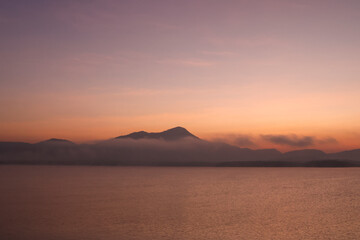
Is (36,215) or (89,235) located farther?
(36,215)

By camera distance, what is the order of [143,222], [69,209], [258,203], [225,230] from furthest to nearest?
[258,203] → [69,209] → [143,222] → [225,230]

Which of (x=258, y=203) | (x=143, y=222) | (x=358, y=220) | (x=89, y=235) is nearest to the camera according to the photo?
(x=89, y=235)

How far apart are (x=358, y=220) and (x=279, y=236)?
9953 millimetres

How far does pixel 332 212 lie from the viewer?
33.7 m

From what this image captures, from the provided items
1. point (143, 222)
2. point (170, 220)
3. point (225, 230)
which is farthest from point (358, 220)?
point (143, 222)

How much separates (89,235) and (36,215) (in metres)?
9.29

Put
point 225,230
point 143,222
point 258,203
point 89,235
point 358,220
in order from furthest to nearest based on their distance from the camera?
point 258,203 → point 358,220 → point 143,222 → point 225,230 → point 89,235

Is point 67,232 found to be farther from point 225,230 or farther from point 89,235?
point 225,230

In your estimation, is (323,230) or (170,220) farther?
(170,220)

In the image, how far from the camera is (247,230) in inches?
949

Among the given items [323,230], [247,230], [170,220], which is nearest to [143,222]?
[170,220]

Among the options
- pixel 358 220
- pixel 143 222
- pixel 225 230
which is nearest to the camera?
pixel 225 230

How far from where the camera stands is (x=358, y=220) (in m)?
28.6

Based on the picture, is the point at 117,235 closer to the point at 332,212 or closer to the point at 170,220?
the point at 170,220
